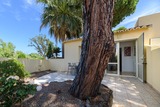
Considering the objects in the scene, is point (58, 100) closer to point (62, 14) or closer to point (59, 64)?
point (59, 64)

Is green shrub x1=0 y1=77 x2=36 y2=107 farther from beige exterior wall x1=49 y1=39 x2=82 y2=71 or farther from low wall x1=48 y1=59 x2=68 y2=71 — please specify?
low wall x1=48 y1=59 x2=68 y2=71

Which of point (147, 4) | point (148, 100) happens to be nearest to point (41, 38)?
point (147, 4)

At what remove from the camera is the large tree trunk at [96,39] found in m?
2.72

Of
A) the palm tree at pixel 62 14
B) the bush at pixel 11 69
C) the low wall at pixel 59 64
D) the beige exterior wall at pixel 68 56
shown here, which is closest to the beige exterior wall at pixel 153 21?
the beige exterior wall at pixel 68 56

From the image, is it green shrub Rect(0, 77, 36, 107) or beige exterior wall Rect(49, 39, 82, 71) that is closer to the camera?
green shrub Rect(0, 77, 36, 107)

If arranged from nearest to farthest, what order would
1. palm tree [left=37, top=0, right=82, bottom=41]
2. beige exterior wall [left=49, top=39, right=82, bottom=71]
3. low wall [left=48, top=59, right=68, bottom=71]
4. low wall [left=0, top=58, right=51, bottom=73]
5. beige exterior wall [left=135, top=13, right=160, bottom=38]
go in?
beige exterior wall [left=135, top=13, right=160, bottom=38], low wall [left=0, top=58, right=51, bottom=73], beige exterior wall [left=49, top=39, right=82, bottom=71], low wall [left=48, top=59, right=68, bottom=71], palm tree [left=37, top=0, right=82, bottom=41]

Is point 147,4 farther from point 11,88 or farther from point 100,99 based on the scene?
point 11,88

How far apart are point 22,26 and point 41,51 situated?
451 centimetres

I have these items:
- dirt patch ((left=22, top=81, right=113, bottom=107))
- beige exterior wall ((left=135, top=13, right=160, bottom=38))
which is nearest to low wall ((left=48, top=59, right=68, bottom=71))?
beige exterior wall ((left=135, top=13, right=160, bottom=38))

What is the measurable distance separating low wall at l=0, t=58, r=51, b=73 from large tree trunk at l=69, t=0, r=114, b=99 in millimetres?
9495

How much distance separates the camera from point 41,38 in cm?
2128

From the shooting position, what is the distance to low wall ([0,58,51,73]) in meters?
11.6

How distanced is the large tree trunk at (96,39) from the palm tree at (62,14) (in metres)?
11.1

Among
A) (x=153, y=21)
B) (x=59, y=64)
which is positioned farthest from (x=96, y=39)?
(x=59, y=64)
